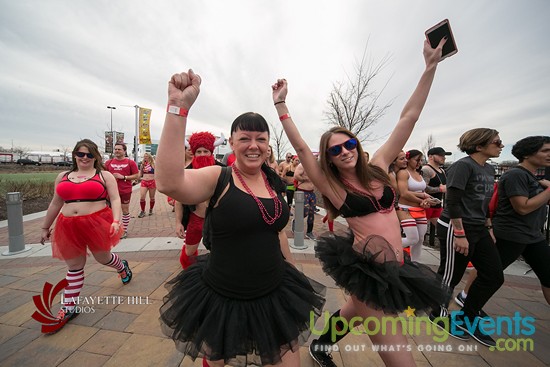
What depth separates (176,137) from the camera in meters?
1.03

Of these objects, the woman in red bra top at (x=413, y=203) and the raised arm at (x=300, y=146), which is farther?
the woman in red bra top at (x=413, y=203)

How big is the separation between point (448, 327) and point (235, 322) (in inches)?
98.6

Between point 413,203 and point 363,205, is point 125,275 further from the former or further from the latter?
point 413,203

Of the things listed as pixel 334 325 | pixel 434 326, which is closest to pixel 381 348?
pixel 334 325

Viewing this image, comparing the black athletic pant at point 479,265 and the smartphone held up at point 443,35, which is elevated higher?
the smartphone held up at point 443,35

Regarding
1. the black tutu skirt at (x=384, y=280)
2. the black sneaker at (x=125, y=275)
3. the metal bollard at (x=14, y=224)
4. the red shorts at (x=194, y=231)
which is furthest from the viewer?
the metal bollard at (x=14, y=224)

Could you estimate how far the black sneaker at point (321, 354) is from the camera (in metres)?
1.96

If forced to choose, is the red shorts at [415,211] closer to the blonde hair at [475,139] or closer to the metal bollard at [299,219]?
the blonde hair at [475,139]

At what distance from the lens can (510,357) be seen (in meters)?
2.12

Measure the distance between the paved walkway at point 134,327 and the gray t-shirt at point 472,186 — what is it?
128 centimetres

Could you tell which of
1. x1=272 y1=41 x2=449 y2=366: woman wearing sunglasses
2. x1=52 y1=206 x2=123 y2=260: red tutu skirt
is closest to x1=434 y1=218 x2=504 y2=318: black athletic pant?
x1=272 y1=41 x2=449 y2=366: woman wearing sunglasses

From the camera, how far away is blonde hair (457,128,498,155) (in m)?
2.44

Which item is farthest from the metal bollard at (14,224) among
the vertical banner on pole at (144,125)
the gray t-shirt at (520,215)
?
the vertical banner on pole at (144,125)

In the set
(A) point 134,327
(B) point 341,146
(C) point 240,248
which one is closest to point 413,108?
(B) point 341,146
